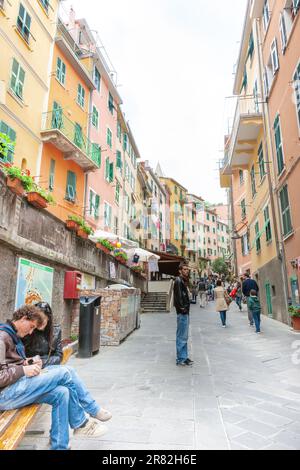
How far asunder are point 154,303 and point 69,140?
1090cm

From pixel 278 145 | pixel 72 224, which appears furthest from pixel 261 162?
pixel 72 224

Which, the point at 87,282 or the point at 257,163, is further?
the point at 257,163

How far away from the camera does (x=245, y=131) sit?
52.4 feet

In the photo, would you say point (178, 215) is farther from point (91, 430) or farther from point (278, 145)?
point (91, 430)

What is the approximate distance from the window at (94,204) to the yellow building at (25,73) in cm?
459

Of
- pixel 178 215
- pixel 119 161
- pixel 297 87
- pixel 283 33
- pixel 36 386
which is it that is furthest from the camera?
pixel 178 215

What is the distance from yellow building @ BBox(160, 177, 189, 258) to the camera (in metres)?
53.0

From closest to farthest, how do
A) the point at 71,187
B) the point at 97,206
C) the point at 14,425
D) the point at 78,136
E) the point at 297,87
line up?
the point at 14,425 → the point at 297,87 → the point at 71,187 → the point at 78,136 → the point at 97,206

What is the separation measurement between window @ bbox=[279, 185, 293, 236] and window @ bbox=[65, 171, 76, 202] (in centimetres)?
928

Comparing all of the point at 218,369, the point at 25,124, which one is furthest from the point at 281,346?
the point at 25,124

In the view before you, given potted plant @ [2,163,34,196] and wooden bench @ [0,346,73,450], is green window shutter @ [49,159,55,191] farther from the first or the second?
wooden bench @ [0,346,73,450]

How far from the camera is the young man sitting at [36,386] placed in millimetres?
2656

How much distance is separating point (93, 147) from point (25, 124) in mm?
5343

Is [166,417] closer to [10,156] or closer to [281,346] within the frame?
[281,346]
